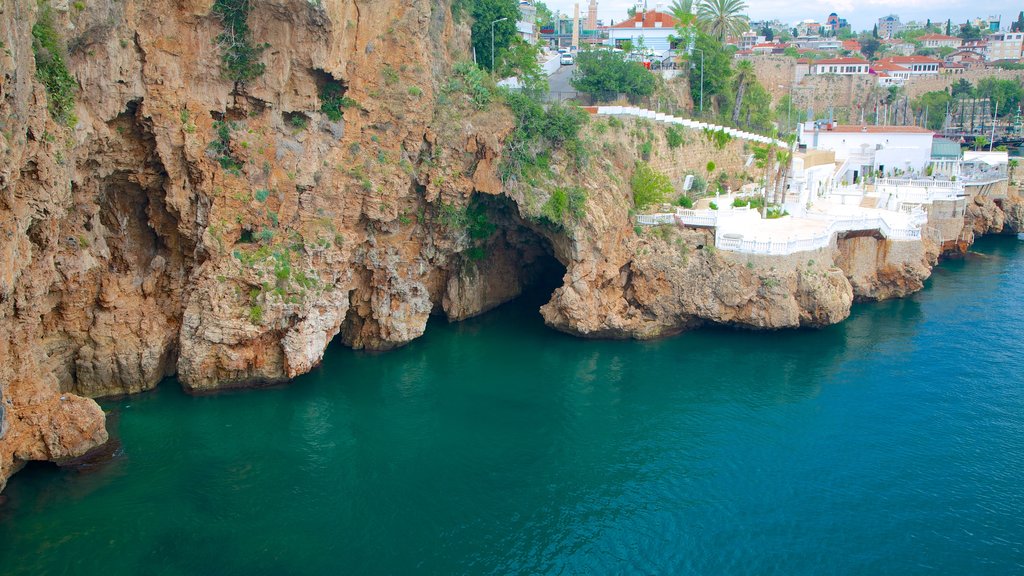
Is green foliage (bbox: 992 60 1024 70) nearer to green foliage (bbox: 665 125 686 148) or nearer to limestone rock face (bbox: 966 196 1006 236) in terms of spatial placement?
limestone rock face (bbox: 966 196 1006 236)

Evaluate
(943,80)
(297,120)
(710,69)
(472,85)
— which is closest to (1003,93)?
(943,80)

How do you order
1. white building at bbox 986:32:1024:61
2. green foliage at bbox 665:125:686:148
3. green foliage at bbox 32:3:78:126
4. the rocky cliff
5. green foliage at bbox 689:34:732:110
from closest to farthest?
green foliage at bbox 32:3:78:126, the rocky cliff, green foliage at bbox 665:125:686:148, green foliage at bbox 689:34:732:110, white building at bbox 986:32:1024:61

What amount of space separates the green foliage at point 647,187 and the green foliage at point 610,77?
27.6 ft

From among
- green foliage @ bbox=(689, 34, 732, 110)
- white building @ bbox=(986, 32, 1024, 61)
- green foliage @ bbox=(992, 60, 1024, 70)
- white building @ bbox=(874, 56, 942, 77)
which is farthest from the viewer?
white building @ bbox=(986, 32, 1024, 61)

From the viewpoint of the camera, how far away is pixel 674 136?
46.2 metres

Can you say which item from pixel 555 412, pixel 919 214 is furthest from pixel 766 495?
pixel 919 214

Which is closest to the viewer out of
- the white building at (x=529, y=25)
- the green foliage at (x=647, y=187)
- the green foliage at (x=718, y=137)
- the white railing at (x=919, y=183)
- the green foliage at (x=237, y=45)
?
the green foliage at (x=237, y=45)

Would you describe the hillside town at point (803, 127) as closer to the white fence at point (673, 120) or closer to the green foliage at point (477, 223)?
the white fence at point (673, 120)

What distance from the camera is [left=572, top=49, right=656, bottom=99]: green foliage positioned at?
159ft

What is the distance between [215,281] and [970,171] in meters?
59.8

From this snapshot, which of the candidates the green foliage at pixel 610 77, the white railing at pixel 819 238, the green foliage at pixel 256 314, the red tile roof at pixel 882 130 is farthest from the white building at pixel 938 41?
the green foliage at pixel 256 314

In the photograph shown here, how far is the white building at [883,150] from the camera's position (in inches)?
2480

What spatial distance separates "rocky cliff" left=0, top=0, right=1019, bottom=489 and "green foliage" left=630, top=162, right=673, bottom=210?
30.3 inches

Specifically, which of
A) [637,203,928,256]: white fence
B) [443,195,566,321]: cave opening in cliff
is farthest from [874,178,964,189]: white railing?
[443,195,566,321]: cave opening in cliff
